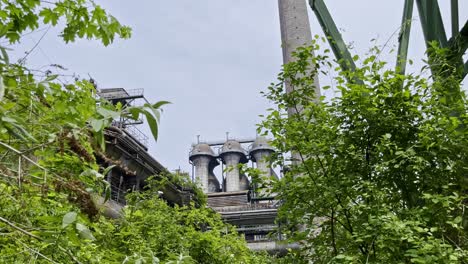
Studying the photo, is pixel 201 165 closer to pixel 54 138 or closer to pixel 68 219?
pixel 54 138

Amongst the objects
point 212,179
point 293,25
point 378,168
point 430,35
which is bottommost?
point 378,168

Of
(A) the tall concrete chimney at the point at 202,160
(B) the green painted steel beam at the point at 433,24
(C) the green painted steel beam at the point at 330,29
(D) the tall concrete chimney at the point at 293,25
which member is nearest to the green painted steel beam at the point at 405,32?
(B) the green painted steel beam at the point at 433,24

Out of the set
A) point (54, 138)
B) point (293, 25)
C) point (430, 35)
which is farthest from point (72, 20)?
point (293, 25)

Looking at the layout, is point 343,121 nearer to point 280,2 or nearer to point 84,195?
point 84,195

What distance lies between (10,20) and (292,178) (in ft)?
7.01

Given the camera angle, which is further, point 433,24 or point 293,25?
point 293,25

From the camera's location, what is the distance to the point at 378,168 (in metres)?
2.67

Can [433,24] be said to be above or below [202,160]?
below

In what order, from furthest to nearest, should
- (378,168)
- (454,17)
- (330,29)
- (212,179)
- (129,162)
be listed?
(212,179) → (129,162) → (330,29) → (454,17) → (378,168)

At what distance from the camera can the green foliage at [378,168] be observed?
2443 millimetres

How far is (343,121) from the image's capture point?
9.76ft

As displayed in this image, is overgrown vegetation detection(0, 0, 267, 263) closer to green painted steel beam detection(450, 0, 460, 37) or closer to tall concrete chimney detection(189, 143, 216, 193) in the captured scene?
green painted steel beam detection(450, 0, 460, 37)

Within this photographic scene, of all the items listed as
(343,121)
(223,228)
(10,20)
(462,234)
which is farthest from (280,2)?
(10,20)

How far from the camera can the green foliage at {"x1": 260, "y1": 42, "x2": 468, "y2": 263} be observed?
2443 mm
